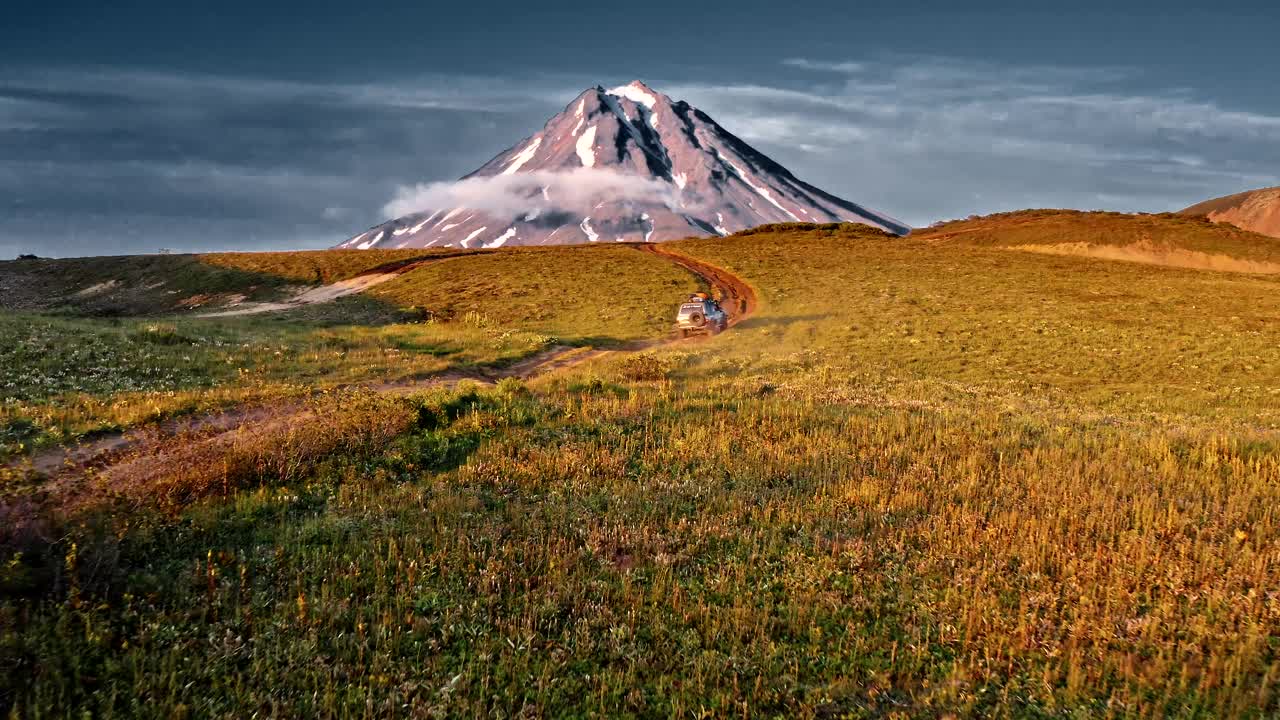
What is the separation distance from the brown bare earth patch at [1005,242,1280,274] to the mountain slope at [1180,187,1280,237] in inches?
2821

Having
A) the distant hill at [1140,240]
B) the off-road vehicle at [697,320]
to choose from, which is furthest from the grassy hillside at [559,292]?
the distant hill at [1140,240]

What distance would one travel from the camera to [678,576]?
24.2ft

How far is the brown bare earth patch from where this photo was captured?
73062mm

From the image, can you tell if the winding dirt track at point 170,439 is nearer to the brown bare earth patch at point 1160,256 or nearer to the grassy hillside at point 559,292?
the grassy hillside at point 559,292

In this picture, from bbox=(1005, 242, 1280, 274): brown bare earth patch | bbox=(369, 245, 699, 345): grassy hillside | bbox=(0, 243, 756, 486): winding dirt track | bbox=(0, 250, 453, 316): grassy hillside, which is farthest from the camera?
bbox=(1005, 242, 1280, 274): brown bare earth patch

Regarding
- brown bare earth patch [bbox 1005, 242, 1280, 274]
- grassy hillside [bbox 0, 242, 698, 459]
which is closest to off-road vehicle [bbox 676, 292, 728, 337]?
grassy hillside [bbox 0, 242, 698, 459]

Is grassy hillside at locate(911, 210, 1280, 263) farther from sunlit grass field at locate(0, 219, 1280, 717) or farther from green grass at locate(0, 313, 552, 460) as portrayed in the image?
green grass at locate(0, 313, 552, 460)

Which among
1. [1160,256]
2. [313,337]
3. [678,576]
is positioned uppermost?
[1160,256]

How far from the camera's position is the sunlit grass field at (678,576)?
547cm

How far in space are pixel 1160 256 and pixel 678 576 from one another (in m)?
97.4

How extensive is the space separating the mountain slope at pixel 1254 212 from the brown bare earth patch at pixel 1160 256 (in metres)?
71.7

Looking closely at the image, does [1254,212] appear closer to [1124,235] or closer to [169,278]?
[1124,235]

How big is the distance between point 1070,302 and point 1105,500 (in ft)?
154

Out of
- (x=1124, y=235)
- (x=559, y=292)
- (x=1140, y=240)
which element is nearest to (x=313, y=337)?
(x=559, y=292)
